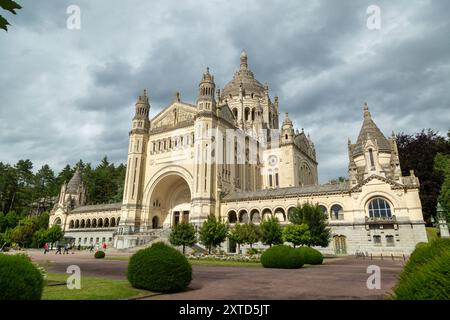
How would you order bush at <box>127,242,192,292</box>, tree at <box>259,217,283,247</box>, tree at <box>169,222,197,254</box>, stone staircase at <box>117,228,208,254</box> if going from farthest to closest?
1. stone staircase at <box>117,228,208,254</box>
2. tree at <box>169,222,197,254</box>
3. tree at <box>259,217,283,247</box>
4. bush at <box>127,242,192,292</box>

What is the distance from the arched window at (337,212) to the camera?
39250mm

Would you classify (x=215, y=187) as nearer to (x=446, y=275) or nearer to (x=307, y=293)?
(x=307, y=293)

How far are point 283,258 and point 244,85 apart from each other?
59.1 metres

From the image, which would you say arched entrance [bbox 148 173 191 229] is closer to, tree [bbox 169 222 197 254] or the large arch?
the large arch

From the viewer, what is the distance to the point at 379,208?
121 feet

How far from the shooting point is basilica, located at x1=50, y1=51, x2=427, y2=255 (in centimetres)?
3691

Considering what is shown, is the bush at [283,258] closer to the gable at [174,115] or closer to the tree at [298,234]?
the tree at [298,234]

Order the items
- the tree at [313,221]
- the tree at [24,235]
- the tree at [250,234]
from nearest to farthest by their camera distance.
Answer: the tree at [313,221] → the tree at [250,234] → the tree at [24,235]

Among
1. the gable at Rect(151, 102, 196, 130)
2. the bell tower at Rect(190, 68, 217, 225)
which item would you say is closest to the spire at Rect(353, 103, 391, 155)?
the bell tower at Rect(190, 68, 217, 225)

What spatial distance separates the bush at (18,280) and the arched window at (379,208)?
1477 inches

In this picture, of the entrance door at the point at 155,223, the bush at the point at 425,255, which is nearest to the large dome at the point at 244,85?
the entrance door at the point at 155,223

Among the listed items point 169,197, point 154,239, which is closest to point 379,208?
point 154,239

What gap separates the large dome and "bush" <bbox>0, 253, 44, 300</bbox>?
68266 mm

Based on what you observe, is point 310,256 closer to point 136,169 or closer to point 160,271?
point 160,271
